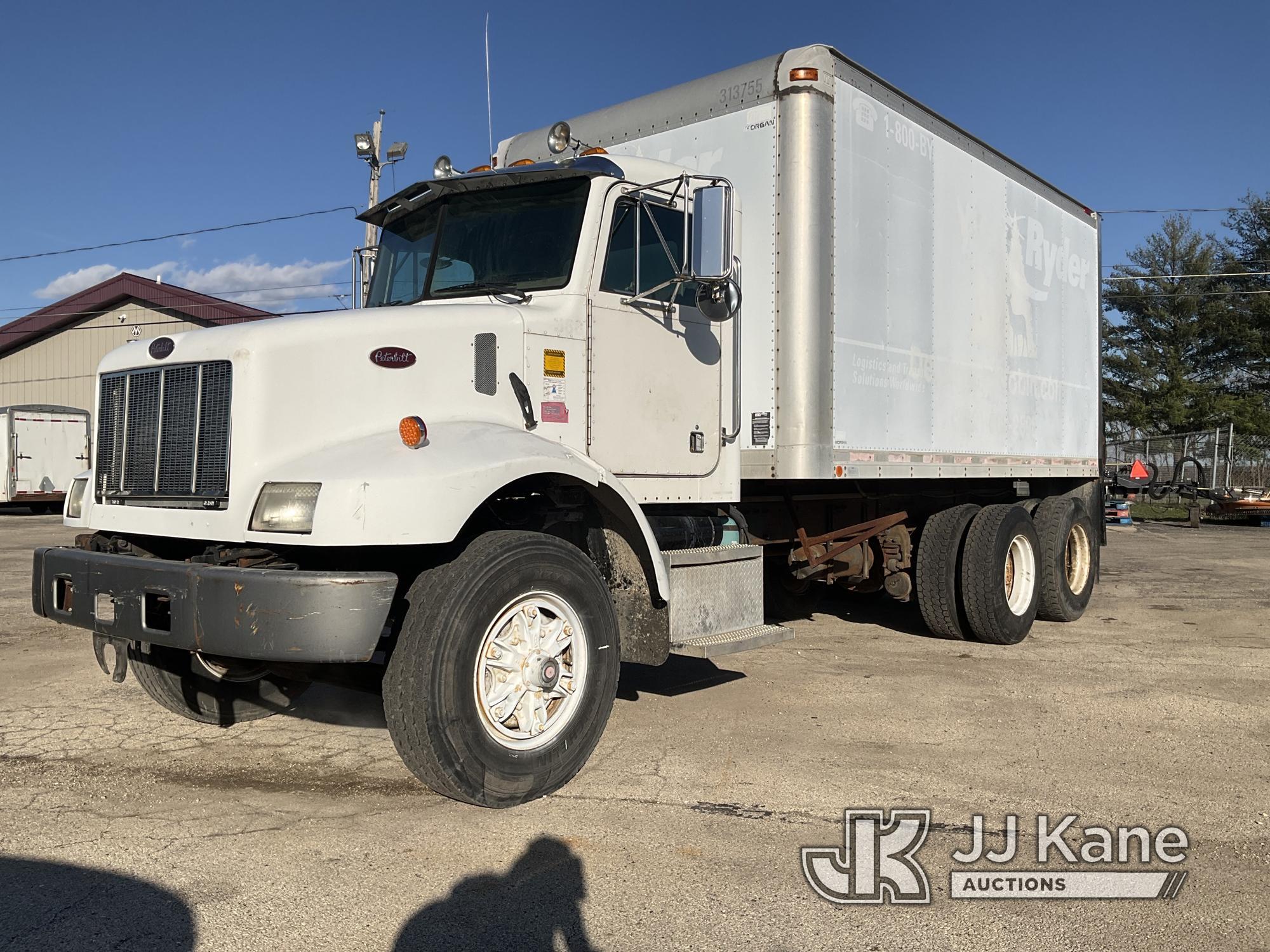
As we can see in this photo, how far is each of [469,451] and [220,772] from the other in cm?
201

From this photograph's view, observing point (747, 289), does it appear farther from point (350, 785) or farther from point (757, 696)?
point (350, 785)

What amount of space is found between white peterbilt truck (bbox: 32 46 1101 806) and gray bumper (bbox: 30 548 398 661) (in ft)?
0.04

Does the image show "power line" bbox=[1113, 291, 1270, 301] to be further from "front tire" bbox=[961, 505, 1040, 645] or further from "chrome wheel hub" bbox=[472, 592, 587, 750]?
"chrome wheel hub" bbox=[472, 592, 587, 750]

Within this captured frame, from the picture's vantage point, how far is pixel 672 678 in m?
7.31

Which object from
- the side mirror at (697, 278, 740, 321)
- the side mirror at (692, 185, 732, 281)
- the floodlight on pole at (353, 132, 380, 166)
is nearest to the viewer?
the side mirror at (692, 185, 732, 281)

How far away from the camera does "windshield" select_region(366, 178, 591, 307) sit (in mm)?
5426

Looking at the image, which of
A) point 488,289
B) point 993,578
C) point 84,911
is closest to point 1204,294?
point 993,578

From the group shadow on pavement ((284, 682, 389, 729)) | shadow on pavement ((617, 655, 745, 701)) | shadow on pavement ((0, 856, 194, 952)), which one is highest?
shadow on pavement ((617, 655, 745, 701))

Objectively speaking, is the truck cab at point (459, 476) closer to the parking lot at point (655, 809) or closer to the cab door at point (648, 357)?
the cab door at point (648, 357)

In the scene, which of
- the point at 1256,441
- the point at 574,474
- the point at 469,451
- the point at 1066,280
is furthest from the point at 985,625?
the point at 1256,441

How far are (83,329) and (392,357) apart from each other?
37354 mm

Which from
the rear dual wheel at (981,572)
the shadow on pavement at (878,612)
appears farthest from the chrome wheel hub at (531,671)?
the shadow on pavement at (878,612)

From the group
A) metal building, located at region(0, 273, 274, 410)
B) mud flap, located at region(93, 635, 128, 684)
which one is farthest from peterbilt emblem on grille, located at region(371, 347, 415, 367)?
metal building, located at region(0, 273, 274, 410)

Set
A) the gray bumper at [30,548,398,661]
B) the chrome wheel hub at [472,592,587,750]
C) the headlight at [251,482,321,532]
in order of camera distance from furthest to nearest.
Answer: the chrome wheel hub at [472,592,587,750]
the headlight at [251,482,321,532]
the gray bumper at [30,548,398,661]
